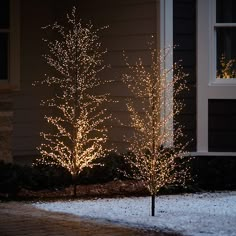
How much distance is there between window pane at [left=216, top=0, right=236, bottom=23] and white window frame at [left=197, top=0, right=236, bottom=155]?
0.16m

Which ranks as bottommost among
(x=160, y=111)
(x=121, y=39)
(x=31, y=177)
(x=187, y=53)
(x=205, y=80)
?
(x=31, y=177)

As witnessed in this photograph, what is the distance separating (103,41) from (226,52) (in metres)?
2.18

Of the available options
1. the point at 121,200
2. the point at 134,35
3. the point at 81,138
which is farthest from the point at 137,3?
the point at 121,200

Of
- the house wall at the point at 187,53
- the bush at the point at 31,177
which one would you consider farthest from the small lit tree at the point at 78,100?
the house wall at the point at 187,53

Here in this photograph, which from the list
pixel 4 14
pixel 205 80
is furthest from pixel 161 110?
pixel 4 14

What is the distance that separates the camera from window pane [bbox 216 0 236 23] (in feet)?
42.5

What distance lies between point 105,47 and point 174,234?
17.9 ft

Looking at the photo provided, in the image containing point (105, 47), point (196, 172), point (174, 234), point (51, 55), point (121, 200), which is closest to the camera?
point (174, 234)

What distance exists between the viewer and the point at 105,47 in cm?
1388

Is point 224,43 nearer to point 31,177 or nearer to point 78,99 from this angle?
point 78,99

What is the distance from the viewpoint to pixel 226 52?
1298 centimetres

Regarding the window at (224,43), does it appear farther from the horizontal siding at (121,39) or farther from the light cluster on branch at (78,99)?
the light cluster on branch at (78,99)

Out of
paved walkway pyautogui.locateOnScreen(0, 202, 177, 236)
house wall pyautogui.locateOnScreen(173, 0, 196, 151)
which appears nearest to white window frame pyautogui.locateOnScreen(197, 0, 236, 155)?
house wall pyautogui.locateOnScreen(173, 0, 196, 151)

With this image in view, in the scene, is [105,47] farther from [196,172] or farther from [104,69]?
[196,172]
